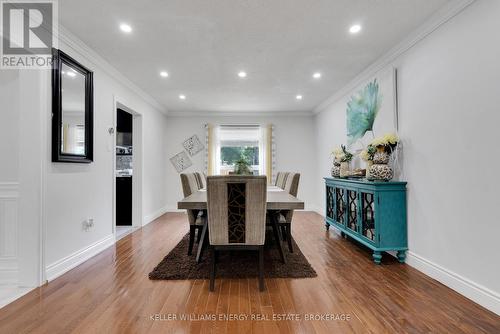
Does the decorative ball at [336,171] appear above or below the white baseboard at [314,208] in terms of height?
above

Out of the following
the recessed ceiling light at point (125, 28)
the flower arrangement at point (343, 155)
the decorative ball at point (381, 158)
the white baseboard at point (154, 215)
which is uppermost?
the recessed ceiling light at point (125, 28)

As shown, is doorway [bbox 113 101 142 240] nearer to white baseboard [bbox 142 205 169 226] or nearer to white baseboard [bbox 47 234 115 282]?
white baseboard [bbox 142 205 169 226]

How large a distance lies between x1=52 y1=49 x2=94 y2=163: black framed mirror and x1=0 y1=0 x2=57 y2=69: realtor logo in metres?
0.11

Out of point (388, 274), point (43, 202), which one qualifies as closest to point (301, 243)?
point (388, 274)

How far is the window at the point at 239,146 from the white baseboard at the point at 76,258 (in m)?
3.15

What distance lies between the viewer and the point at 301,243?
3.33m

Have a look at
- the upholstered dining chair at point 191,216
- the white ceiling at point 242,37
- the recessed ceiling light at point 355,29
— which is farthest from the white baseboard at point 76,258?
the recessed ceiling light at point 355,29

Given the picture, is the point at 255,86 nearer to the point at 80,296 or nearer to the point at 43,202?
the point at 43,202

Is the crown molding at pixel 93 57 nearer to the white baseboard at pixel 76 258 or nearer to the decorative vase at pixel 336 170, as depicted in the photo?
the white baseboard at pixel 76 258

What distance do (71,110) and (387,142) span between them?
11.3 ft

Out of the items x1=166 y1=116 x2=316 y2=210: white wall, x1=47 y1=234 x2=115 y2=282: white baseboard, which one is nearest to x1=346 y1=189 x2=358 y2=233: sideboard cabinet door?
x1=166 y1=116 x2=316 y2=210: white wall

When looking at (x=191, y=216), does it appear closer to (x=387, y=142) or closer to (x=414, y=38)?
(x=387, y=142)

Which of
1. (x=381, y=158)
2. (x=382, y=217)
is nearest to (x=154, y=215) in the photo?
(x=382, y=217)

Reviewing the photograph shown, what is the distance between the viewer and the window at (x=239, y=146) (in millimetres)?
5910
